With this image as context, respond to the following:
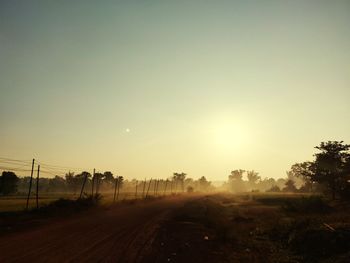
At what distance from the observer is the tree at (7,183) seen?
313ft

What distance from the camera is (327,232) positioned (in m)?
15.6

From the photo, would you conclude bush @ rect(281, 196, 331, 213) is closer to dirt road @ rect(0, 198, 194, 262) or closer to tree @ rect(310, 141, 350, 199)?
tree @ rect(310, 141, 350, 199)

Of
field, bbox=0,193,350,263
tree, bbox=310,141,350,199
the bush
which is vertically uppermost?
tree, bbox=310,141,350,199

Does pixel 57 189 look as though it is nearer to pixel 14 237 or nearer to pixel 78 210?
pixel 78 210

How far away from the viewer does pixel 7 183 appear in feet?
321

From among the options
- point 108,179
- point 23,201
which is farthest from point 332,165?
point 108,179

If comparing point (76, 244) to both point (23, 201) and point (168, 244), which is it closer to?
point (168, 244)

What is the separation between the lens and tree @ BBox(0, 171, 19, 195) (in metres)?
95.2

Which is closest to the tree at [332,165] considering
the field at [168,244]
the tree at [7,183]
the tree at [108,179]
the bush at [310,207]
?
the bush at [310,207]

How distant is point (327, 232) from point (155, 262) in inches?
380

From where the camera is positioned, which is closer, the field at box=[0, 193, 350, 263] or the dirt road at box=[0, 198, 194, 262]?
the dirt road at box=[0, 198, 194, 262]

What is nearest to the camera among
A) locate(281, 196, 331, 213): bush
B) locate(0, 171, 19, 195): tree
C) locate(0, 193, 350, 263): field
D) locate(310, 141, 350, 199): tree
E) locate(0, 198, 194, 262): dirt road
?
locate(0, 198, 194, 262): dirt road

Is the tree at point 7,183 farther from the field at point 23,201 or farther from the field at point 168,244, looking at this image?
the field at point 168,244

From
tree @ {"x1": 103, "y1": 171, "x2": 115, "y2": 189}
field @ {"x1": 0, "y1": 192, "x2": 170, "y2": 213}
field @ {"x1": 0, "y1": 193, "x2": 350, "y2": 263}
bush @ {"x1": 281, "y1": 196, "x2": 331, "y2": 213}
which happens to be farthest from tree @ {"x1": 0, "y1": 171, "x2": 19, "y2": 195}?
bush @ {"x1": 281, "y1": 196, "x2": 331, "y2": 213}
